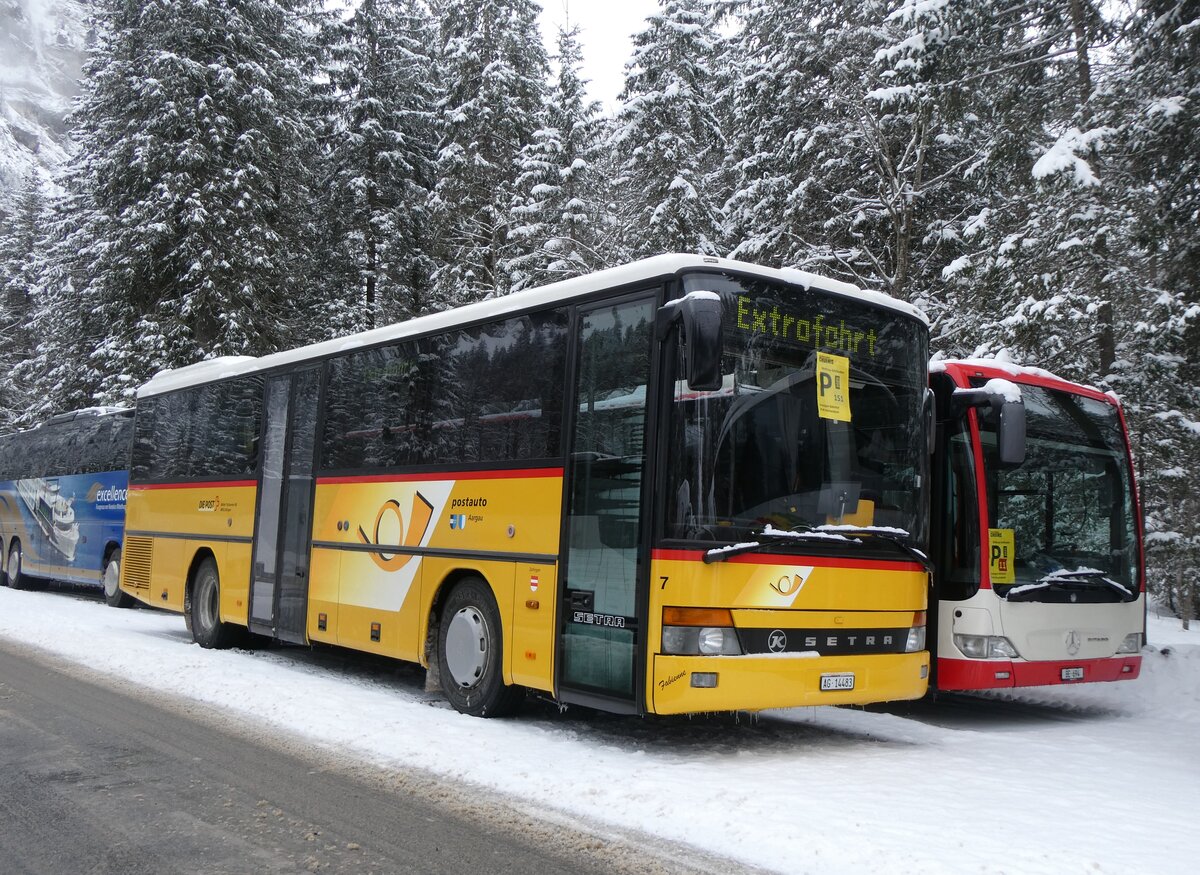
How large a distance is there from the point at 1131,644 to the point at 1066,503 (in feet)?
4.83

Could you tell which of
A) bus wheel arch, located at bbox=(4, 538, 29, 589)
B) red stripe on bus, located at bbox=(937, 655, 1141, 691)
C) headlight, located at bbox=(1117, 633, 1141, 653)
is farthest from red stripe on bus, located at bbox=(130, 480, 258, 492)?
bus wheel arch, located at bbox=(4, 538, 29, 589)

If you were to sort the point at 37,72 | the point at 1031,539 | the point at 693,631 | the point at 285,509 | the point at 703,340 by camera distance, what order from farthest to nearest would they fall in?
the point at 37,72 → the point at 285,509 → the point at 1031,539 → the point at 693,631 → the point at 703,340

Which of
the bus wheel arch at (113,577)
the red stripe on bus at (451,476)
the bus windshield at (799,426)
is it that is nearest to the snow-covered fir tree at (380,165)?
the bus wheel arch at (113,577)

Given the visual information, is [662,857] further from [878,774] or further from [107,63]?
[107,63]

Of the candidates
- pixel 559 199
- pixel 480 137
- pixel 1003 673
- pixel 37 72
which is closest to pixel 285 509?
pixel 1003 673

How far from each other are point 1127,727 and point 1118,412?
10.1ft

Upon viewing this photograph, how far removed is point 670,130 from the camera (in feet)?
82.8

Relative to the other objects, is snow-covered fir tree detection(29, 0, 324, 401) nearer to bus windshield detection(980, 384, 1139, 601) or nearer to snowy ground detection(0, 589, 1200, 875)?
snowy ground detection(0, 589, 1200, 875)

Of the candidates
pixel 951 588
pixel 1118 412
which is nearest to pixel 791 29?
pixel 1118 412

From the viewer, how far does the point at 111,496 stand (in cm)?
2034

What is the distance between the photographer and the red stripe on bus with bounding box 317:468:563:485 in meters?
8.02

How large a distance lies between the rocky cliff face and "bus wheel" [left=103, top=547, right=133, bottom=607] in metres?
123

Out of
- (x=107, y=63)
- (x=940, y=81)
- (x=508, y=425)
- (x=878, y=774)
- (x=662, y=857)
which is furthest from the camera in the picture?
(x=107, y=63)

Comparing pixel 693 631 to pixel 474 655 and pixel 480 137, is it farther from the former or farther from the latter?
pixel 480 137
